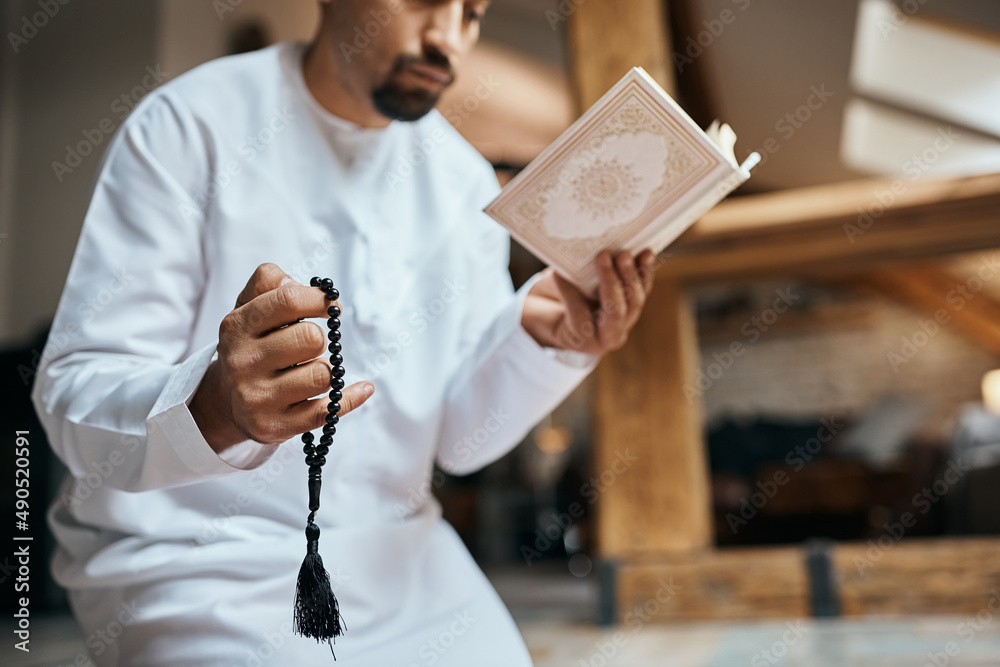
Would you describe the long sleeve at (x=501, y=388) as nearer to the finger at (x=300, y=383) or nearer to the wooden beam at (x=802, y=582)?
the finger at (x=300, y=383)

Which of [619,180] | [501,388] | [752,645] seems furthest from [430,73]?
[752,645]

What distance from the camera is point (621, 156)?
84 centimetres

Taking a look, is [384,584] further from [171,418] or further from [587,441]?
[587,441]

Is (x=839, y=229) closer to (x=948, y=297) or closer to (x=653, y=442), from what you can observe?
(x=653, y=442)

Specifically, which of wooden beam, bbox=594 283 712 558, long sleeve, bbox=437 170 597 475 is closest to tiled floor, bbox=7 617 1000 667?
wooden beam, bbox=594 283 712 558

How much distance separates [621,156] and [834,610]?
6.65ft

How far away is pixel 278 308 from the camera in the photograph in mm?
580

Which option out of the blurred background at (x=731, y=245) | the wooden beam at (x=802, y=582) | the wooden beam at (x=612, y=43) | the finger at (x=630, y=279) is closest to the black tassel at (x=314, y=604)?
the finger at (x=630, y=279)

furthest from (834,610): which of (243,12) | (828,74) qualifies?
(243,12)

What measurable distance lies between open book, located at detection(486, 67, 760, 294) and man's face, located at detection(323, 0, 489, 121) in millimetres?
227

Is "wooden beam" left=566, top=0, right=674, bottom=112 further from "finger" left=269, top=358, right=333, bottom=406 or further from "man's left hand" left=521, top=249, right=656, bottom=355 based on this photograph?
"finger" left=269, top=358, right=333, bottom=406

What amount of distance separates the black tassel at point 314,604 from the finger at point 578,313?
45 cm

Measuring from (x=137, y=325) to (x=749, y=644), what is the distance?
Result: 72.7 inches

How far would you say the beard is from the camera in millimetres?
956
